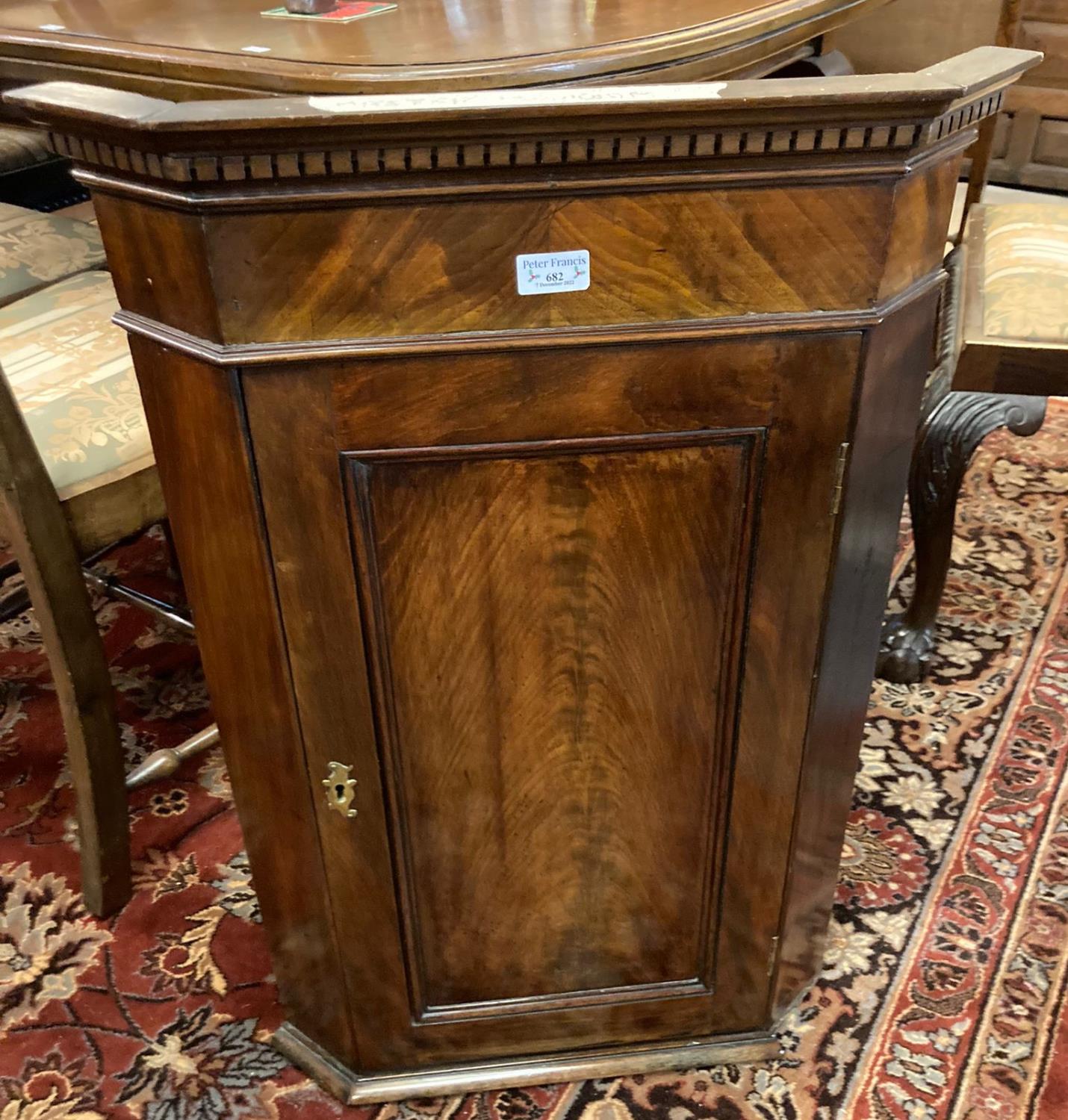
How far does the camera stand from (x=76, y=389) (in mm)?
1121

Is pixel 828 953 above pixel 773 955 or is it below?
below

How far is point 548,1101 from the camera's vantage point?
1.03 m

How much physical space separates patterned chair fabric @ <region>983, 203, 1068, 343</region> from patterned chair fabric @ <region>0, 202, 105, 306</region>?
117 centimetres

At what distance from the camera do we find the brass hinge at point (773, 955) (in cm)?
97

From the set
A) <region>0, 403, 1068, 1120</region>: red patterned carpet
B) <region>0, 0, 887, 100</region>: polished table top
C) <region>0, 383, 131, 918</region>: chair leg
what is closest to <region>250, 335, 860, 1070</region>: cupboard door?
<region>0, 403, 1068, 1120</region>: red patterned carpet

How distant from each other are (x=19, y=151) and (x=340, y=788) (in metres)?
1.77

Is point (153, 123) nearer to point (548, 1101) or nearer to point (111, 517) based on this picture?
point (111, 517)

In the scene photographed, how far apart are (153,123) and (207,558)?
309mm

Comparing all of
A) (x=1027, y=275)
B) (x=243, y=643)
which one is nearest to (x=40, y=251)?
(x=243, y=643)

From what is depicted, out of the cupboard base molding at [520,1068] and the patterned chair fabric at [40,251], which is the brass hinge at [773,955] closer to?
the cupboard base molding at [520,1068]

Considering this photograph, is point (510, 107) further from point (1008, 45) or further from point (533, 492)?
point (1008, 45)

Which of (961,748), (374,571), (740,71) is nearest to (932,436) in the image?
(961,748)

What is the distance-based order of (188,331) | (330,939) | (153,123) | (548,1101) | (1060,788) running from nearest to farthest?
(153,123) < (188,331) < (330,939) < (548,1101) < (1060,788)

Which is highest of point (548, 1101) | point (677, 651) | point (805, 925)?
point (677, 651)
